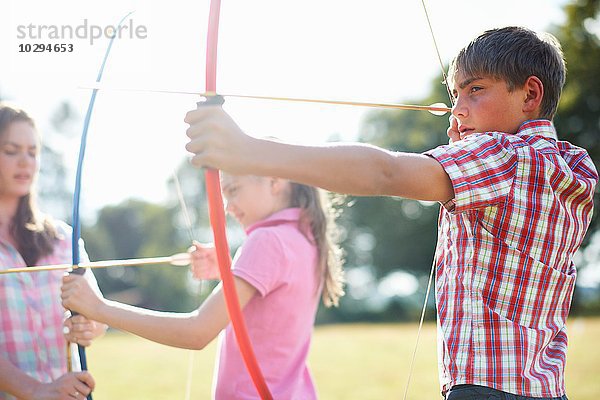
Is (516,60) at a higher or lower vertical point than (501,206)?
higher

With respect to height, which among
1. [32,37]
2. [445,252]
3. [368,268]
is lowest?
[368,268]

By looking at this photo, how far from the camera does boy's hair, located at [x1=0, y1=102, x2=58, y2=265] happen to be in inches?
108

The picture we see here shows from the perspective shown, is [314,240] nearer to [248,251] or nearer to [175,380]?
[248,251]

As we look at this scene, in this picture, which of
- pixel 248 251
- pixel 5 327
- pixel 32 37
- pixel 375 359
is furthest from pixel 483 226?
pixel 375 359

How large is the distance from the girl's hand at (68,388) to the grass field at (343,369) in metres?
5.37

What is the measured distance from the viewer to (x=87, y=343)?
241 centimetres

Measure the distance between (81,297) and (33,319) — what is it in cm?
51

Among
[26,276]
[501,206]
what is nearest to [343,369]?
[26,276]

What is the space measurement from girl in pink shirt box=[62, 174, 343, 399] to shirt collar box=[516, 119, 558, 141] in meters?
0.88

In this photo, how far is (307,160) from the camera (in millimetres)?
1352

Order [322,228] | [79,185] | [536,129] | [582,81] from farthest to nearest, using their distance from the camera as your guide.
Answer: [582,81], [322,228], [79,185], [536,129]

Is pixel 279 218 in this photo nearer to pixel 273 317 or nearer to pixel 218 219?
pixel 273 317

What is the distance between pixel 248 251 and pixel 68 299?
55 cm

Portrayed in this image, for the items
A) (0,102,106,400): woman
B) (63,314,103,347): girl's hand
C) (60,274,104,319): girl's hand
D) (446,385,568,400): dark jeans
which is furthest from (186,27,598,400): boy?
(0,102,106,400): woman
